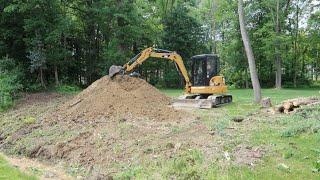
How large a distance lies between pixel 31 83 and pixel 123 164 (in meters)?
17.3

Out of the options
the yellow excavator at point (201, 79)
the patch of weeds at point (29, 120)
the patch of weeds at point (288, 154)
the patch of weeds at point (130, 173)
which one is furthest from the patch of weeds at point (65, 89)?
the patch of weeds at point (288, 154)

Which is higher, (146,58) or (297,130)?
(146,58)

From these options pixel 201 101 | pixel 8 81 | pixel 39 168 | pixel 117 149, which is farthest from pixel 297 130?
pixel 8 81

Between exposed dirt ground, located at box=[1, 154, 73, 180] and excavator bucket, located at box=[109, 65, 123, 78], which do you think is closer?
exposed dirt ground, located at box=[1, 154, 73, 180]

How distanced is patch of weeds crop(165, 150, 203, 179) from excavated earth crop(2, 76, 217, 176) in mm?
285

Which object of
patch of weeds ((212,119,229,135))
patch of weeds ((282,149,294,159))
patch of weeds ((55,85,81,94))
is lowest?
patch of weeds ((282,149,294,159))

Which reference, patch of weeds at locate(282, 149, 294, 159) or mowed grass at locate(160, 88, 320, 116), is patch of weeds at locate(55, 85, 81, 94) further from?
patch of weeds at locate(282, 149, 294, 159)

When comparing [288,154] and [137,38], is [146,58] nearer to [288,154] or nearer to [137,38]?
[288,154]

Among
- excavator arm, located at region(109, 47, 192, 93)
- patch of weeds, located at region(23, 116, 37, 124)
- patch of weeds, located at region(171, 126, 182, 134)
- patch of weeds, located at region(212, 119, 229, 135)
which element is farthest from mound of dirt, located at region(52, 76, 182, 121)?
patch of weeds, located at region(171, 126, 182, 134)

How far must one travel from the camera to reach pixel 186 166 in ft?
26.5

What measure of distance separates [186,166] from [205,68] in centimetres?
1084

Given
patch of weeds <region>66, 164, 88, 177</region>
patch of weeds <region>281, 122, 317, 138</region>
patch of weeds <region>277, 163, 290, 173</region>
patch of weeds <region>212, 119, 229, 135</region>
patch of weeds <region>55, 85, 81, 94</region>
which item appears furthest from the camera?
patch of weeds <region>55, 85, 81, 94</region>

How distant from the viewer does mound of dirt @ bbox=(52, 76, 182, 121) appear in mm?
13570

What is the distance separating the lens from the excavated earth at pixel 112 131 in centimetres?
937
